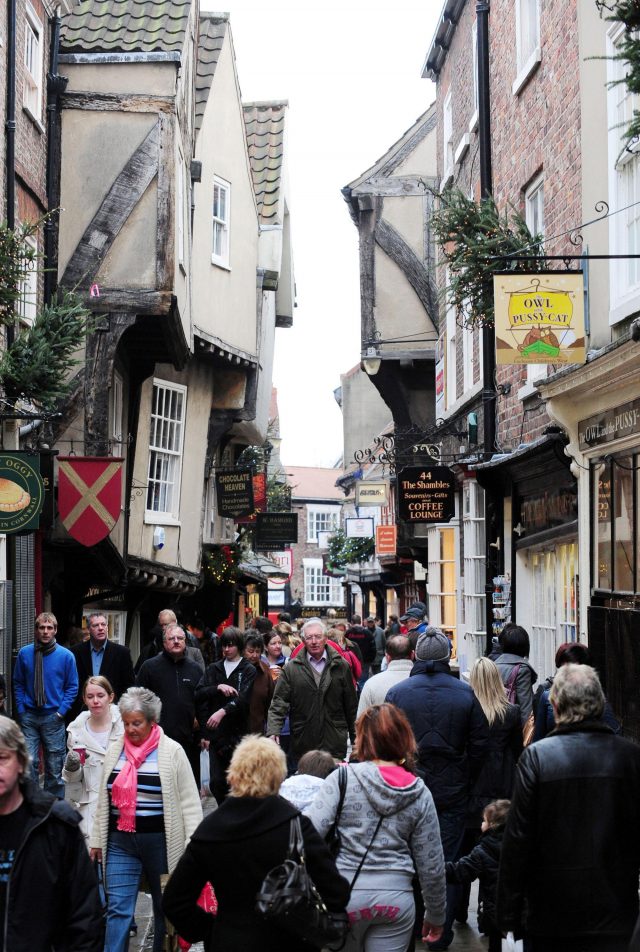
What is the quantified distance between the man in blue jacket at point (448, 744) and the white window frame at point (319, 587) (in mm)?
77744

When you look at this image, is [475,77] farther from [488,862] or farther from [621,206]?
[488,862]

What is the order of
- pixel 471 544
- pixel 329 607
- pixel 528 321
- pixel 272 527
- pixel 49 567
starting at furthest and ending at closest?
1. pixel 329 607
2. pixel 272 527
3. pixel 471 544
4. pixel 49 567
5. pixel 528 321

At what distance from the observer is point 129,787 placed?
706 centimetres

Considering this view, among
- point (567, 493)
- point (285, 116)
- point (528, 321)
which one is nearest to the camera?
point (528, 321)

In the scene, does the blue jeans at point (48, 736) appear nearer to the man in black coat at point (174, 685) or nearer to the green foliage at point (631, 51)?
the man in black coat at point (174, 685)

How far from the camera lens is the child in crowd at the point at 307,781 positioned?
642cm

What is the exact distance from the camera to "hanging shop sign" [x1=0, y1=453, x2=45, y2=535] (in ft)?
40.4

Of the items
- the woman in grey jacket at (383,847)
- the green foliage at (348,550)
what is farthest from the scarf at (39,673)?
the green foliage at (348,550)

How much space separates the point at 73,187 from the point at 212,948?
46.9 feet

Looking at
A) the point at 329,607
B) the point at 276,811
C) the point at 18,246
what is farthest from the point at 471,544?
the point at 329,607

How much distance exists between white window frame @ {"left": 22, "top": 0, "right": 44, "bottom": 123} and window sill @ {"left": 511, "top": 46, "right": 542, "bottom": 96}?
19.2 ft

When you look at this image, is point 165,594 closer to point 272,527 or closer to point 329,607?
point 272,527

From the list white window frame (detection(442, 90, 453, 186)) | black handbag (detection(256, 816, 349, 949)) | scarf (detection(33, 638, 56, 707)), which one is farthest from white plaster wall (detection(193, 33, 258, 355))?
black handbag (detection(256, 816, 349, 949))

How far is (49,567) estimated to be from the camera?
58.0 ft
